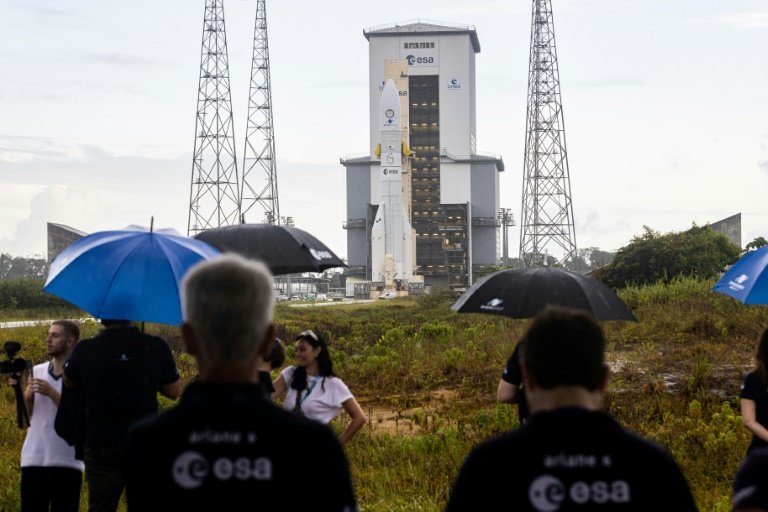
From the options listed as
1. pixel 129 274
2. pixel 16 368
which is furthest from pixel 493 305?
pixel 16 368

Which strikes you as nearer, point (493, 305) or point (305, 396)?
point (305, 396)

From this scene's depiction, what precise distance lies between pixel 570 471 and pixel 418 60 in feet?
304

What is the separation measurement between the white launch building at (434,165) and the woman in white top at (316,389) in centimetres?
8136

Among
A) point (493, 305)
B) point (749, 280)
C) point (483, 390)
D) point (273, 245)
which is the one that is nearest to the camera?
point (493, 305)

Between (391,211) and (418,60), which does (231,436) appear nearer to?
(391,211)

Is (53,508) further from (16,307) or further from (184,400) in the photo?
(16,307)

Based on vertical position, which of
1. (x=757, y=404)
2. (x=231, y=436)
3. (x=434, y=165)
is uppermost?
(x=434, y=165)

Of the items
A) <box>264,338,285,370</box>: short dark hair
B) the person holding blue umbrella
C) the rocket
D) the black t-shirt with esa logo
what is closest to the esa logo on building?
the rocket

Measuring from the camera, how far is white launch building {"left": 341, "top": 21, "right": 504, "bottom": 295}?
93.0 metres

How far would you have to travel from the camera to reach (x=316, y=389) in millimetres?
6992

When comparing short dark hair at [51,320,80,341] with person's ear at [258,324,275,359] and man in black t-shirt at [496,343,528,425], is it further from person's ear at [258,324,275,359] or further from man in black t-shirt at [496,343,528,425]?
person's ear at [258,324,275,359]

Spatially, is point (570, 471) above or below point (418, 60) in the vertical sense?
below

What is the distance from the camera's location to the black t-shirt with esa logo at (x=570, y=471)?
119 inches

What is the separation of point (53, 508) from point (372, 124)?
281 feet
